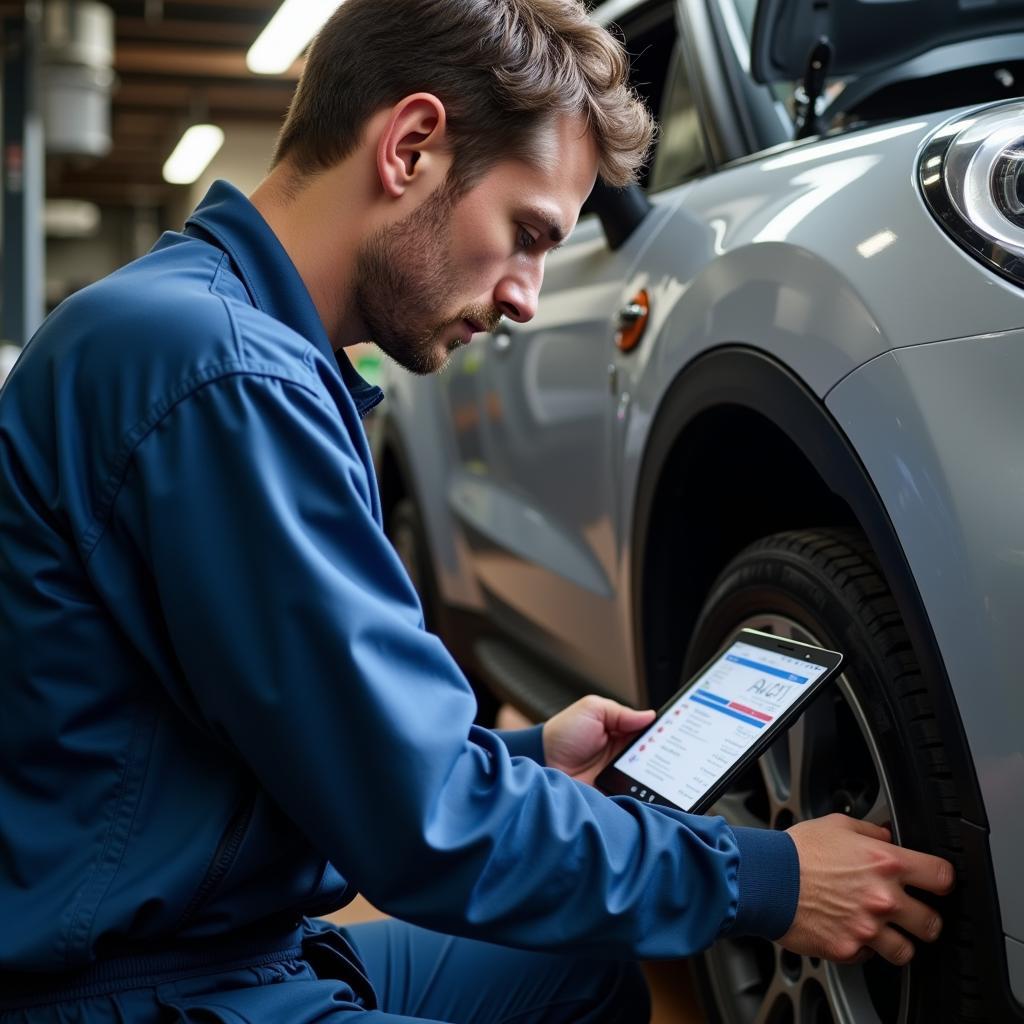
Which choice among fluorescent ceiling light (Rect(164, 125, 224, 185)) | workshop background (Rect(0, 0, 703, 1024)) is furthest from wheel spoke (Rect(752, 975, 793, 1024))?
fluorescent ceiling light (Rect(164, 125, 224, 185))

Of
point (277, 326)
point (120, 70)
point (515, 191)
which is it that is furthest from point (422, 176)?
point (120, 70)

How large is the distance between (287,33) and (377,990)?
8105mm

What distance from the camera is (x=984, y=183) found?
117 cm

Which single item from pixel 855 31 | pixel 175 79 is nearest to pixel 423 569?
pixel 855 31

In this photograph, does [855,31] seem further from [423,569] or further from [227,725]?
[423,569]

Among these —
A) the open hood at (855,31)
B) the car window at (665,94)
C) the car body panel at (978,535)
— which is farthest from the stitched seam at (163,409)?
the car window at (665,94)

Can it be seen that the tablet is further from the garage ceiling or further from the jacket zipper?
the garage ceiling

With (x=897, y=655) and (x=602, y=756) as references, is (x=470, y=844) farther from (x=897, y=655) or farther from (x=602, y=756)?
(x=602, y=756)

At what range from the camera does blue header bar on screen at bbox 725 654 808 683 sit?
1.31 metres

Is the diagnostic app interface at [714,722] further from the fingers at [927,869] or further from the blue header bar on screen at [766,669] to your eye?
the fingers at [927,869]

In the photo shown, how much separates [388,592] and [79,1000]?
0.41m

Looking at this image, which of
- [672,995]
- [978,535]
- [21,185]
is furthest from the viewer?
[21,185]

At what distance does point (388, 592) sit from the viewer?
3.32ft

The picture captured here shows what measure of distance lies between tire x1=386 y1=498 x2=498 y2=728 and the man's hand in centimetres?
149
